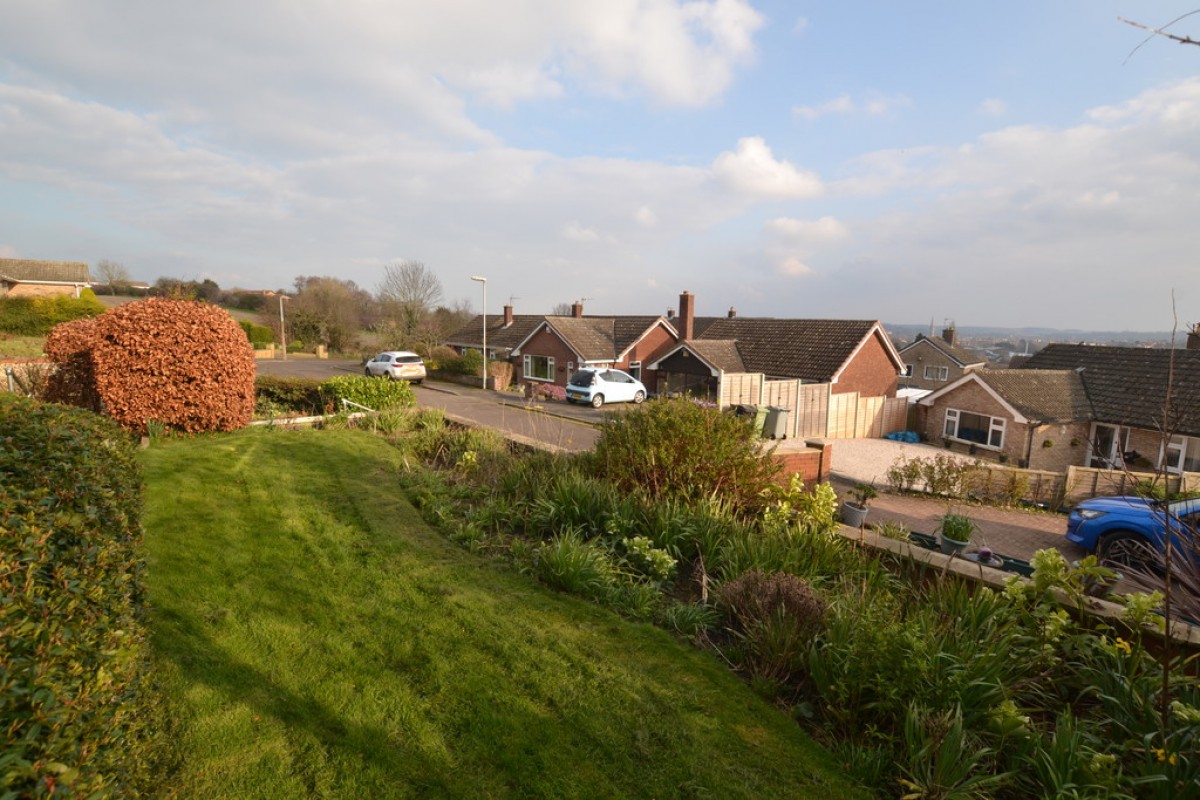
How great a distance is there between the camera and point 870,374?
96.1 feet

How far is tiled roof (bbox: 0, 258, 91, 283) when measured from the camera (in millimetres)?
44656

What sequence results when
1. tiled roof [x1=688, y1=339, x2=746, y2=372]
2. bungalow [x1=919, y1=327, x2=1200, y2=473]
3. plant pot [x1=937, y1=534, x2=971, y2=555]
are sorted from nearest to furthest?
plant pot [x1=937, y1=534, x2=971, y2=555] < bungalow [x1=919, y1=327, x2=1200, y2=473] < tiled roof [x1=688, y1=339, x2=746, y2=372]

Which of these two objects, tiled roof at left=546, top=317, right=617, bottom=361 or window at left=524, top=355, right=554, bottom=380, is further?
window at left=524, top=355, right=554, bottom=380

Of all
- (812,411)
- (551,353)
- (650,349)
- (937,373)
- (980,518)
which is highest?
(650,349)

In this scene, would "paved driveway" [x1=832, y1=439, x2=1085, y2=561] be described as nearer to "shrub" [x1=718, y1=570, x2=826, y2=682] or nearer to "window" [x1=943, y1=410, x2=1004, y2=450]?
"window" [x1=943, y1=410, x2=1004, y2=450]

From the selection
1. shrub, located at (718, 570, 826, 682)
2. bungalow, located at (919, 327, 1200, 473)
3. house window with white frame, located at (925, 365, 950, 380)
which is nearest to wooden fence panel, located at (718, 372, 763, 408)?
bungalow, located at (919, 327, 1200, 473)

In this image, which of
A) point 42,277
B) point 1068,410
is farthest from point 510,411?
point 42,277

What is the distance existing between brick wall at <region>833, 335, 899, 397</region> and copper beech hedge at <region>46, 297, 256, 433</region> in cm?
2375

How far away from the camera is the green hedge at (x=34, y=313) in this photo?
3350cm

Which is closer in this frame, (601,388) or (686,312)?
(601,388)

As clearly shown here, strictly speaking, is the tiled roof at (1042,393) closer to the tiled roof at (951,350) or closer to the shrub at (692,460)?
the shrub at (692,460)

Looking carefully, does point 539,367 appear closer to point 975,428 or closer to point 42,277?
point 975,428

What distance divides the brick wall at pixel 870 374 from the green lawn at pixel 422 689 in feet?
83.1

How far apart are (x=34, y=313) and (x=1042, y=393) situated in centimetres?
5178
